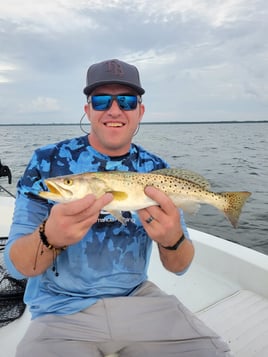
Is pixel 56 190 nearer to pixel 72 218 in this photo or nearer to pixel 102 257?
pixel 72 218

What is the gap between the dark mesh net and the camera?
13.4 feet

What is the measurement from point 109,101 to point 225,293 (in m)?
3.03

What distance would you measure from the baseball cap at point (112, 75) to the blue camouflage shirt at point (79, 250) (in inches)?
21.1

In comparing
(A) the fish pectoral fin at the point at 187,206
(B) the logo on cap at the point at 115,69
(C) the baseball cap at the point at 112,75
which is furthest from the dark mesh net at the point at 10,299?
(B) the logo on cap at the point at 115,69

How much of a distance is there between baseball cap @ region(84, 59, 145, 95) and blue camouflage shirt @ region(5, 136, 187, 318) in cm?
54

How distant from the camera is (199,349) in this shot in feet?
8.79

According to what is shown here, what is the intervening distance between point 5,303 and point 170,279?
2246 mm

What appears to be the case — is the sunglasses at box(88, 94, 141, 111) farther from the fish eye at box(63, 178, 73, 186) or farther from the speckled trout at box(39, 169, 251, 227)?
the fish eye at box(63, 178, 73, 186)

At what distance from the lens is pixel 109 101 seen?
9.96ft

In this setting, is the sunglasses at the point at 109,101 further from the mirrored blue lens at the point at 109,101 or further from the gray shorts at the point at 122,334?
the gray shorts at the point at 122,334

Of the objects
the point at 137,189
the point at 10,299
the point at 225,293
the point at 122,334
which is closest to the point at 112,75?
the point at 137,189

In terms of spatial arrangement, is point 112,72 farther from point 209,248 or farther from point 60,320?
point 209,248

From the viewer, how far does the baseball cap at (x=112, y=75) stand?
9.92 feet

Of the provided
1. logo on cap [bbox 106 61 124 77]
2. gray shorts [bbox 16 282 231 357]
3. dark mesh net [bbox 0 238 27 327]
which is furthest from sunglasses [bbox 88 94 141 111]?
dark mesh net [bbox 0 238 27 327]
